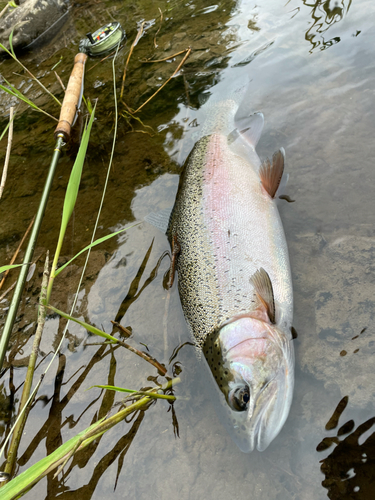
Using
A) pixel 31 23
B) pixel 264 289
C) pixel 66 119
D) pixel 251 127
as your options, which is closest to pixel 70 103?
pixel 66 119

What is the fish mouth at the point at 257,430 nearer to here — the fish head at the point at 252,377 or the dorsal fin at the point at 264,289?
the fish head at the point at 252,377

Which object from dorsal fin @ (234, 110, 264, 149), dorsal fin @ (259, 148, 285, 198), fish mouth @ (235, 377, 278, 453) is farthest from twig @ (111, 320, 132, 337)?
dorsal fin @ (234, 110, 264, 149)

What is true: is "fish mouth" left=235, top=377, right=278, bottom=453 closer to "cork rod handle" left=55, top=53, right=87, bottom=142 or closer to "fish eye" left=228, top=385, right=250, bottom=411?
"fish eye" left=228, top=385, right=250, bottom=411

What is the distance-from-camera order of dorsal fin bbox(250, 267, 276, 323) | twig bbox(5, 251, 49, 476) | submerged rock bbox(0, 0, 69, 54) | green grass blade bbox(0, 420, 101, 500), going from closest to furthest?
green grass blade bbox(0, 420, 101, 500) < twig bbox(5, 251, 49, 476) < dorsal fin bbox(250, 267, 276, 323) < submerged rock bbox(0, 0, 69, 54)

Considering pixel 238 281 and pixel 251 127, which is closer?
pixel 238 281

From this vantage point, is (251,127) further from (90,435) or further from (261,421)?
(90,435)

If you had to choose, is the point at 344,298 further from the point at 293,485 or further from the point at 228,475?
the point at 228,475
